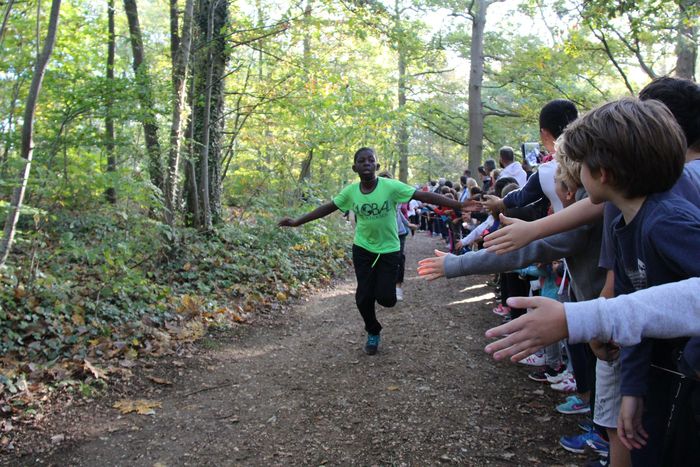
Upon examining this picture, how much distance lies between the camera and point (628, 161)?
171 centimetres

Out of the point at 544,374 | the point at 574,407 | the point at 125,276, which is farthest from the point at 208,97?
the point at 574,407

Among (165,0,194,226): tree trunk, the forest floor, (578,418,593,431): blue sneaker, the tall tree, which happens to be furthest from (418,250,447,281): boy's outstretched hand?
the tall tree

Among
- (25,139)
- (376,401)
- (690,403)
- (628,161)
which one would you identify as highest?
(25,139)

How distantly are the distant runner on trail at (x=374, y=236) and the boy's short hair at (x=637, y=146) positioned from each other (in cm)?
412

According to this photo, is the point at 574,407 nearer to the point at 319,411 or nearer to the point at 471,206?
the point at 471,206

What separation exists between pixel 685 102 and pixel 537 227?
86 centimetres

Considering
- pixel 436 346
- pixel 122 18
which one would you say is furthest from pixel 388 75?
pixel 436 346

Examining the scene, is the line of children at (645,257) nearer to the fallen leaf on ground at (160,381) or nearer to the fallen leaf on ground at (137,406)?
the fallen leaf on ground at (137,406)

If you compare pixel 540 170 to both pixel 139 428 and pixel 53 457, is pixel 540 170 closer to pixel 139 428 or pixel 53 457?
pixel 139 428

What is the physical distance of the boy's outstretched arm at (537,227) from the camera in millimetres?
2375

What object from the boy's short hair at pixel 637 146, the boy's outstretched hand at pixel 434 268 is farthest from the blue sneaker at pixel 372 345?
the boy's short hair at pixel 637 146

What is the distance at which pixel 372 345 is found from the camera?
5953 millimetres

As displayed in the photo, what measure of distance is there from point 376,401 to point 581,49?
11.8 meters

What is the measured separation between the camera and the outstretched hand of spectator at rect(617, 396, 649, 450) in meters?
1.84
